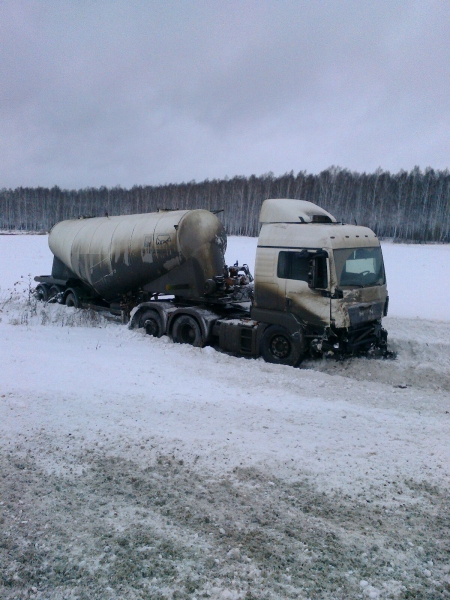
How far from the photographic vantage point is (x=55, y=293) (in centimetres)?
1670

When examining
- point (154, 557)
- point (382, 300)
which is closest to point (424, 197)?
point (382, 300)

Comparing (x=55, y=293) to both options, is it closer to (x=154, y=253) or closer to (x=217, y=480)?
(x=154, y=253)

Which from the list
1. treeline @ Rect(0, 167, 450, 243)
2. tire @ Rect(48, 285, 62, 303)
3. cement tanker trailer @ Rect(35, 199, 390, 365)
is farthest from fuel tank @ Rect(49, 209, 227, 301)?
treeline @ Rect(0, 167, 450, 243)

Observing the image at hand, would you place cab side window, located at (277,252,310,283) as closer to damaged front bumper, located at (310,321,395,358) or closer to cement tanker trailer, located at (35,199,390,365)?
cement tanker trailer, located at (35,199,390,365)

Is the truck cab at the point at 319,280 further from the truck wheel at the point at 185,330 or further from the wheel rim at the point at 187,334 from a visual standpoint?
the wheel rim at the point at 187,334

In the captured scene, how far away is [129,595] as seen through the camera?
10.4 feet

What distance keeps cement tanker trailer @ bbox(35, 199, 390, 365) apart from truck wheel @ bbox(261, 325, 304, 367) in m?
0.02

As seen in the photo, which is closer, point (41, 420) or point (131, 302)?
point (41, 420)

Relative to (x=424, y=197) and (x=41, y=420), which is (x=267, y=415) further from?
(x=424, y=197)

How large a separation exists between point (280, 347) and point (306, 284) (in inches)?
60.0

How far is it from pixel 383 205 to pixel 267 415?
147ft

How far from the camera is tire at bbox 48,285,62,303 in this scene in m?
16.0

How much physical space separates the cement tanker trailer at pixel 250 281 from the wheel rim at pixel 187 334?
25 millimetres

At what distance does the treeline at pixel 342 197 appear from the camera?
4588 centimetres
